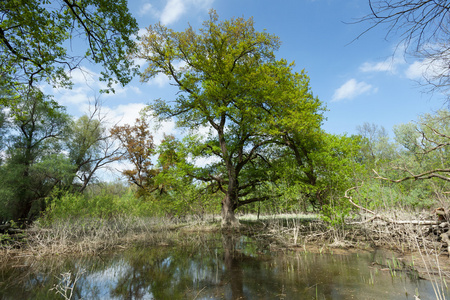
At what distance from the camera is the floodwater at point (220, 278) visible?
4760mm

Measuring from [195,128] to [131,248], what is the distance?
434 inches

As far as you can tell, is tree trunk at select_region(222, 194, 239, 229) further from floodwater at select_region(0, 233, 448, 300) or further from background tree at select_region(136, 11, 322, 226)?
floodwater at select_region(0, 233, 448, 300)

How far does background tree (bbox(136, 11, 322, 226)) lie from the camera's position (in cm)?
1510

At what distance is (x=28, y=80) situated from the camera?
706 cm

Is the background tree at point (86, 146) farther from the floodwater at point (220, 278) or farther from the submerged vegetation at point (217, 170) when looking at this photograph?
the floodwater at point (220, 278)

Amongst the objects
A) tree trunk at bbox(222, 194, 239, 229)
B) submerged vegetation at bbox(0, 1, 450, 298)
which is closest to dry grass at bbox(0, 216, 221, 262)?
submerged vegetation at bbox(0, 1, 450, 298)

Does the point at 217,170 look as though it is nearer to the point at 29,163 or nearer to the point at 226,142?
the point at 226,142

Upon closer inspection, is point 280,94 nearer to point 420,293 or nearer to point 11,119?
point 420,293

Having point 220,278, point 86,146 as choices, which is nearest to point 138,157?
point 86,146

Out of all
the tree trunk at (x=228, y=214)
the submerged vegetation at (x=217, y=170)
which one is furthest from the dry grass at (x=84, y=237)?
the tree trunk at (x=228, y=214)

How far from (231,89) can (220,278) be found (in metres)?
12.9

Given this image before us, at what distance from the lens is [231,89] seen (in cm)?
1603

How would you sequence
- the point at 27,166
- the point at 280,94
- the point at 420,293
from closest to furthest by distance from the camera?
the point at 420,293 → the point at 280,94 → the point at 27,166

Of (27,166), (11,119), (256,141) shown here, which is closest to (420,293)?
(256,141)
